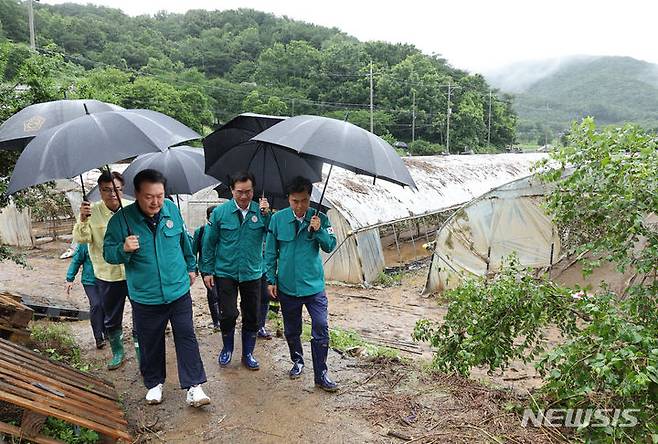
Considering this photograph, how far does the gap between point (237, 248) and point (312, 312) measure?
836 millimetres

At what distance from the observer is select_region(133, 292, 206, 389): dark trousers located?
136 inches

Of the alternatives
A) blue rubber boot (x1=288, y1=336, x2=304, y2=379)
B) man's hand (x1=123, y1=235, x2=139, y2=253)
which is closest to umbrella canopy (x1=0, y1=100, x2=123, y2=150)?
man's hand (x1=123, y1=235, x2=139, y2=253)

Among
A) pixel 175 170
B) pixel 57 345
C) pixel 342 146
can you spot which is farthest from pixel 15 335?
pixel 342 146

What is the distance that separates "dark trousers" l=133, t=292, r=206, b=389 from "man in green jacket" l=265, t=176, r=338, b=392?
80cm

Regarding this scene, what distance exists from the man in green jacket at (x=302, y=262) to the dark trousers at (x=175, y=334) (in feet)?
2.63

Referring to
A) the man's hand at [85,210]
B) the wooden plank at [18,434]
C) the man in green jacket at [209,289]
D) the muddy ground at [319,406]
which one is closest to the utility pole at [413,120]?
the man in green jacket at [209,289]

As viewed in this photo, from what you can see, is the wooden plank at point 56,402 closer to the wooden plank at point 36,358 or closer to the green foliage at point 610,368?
the wooden plank at point 36,358

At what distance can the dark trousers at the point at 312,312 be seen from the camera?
389 centimetres

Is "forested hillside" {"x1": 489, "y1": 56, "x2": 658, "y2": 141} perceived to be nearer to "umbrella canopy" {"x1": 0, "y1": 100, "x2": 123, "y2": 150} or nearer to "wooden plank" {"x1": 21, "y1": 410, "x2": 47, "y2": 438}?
"umbrella canopy" {"x1": 0, "y1": 100, "x2": 123, "y2": 150}

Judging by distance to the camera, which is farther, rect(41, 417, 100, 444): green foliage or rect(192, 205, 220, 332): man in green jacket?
rect(192, 205, 220, 332): man in green jacket

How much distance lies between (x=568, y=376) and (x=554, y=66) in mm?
170399

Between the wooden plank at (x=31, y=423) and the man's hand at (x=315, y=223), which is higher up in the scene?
the man's hand at (x=315, y=223)

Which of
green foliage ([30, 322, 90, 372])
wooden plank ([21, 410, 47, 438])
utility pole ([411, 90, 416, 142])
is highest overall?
utility pole ([411, 90, 416, 142])

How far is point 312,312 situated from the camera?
12.9 feet
